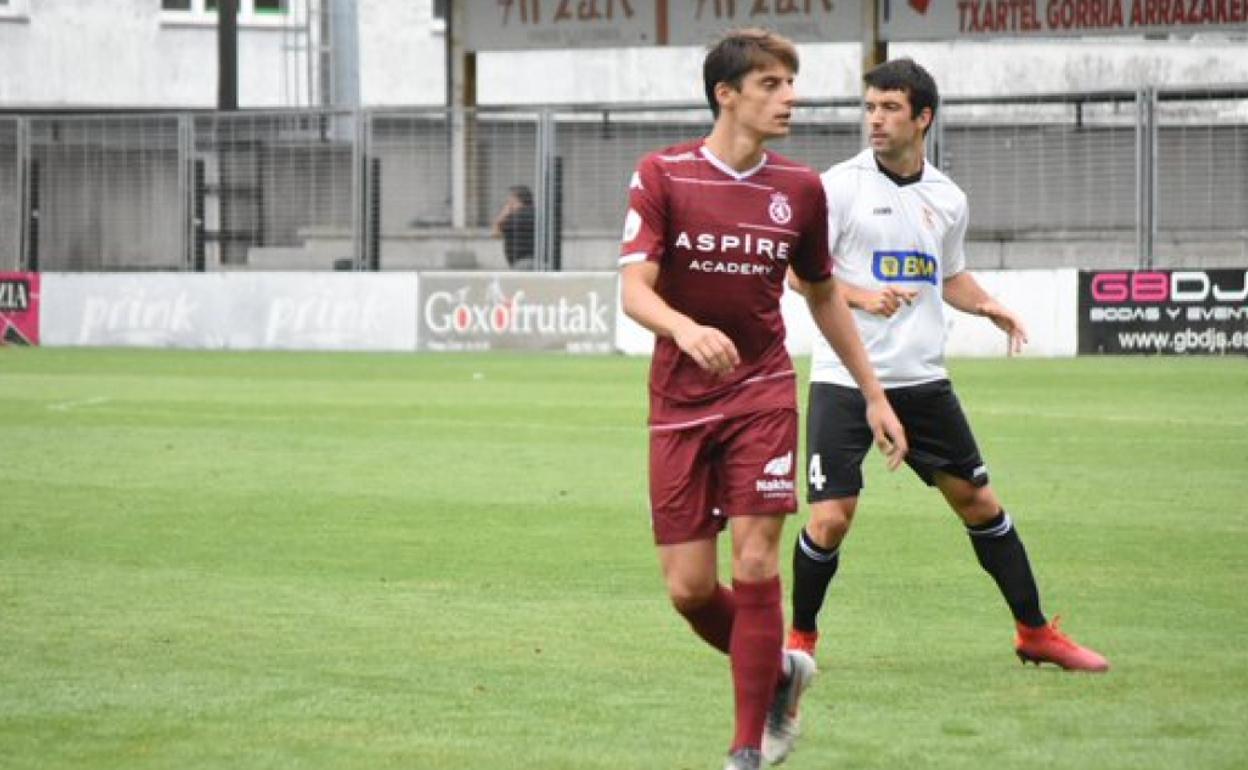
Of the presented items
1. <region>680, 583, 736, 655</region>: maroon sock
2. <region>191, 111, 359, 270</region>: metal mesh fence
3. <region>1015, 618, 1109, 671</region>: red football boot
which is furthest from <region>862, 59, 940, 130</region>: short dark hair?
<region>191, 111, 359, 270</region>: metal mesh fence

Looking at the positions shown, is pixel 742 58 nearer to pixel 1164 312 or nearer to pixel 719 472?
pixel 719 472

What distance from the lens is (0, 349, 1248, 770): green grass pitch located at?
24.8ft

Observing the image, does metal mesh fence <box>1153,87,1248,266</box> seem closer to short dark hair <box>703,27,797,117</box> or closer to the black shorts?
the black shorts

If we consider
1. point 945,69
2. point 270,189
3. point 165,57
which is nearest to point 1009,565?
point 270,189

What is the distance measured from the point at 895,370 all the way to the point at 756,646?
7.44ft

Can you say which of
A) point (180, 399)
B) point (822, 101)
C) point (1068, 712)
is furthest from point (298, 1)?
point (1068, 712)

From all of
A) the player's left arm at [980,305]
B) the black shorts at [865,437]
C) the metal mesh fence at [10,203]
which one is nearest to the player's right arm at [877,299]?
the black shorts at [865,437]

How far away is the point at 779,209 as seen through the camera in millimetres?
7312

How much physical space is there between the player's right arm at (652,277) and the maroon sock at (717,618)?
2.42ft

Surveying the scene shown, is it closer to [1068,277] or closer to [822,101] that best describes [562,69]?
[822,101]

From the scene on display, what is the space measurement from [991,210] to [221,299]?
1020 cm

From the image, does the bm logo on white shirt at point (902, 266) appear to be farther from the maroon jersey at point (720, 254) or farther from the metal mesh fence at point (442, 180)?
the metal mesh fence at point (442, 180)

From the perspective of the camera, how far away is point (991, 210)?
31250mm

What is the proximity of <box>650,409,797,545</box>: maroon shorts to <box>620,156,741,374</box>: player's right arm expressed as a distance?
228 millimetres
